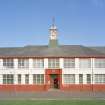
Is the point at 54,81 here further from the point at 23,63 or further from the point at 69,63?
the point at 23,63

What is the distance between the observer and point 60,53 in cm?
5016

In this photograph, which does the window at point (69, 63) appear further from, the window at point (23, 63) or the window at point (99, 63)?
the window at point (23, 63)

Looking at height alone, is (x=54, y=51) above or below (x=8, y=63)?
above

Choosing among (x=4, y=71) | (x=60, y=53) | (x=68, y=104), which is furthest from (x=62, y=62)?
(x=68, y=104)

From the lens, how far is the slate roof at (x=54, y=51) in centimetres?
4925

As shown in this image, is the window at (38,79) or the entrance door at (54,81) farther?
the entrance door at (54,81)

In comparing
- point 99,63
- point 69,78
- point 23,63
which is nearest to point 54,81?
point 69,78

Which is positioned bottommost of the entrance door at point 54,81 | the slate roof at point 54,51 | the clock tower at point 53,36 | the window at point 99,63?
the entrance door at point 54,81

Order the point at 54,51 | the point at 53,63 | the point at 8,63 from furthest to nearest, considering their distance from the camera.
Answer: the point at 54,51 → the point at 8,63 → the point at 53,63

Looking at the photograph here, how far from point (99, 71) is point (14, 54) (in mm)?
13274

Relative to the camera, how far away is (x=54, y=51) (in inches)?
2021

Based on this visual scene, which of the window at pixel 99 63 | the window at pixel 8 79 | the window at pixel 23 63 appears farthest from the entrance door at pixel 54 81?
the window at pixel 99 63

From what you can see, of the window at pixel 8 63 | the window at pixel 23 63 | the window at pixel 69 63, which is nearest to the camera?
the window at pixel 69 63

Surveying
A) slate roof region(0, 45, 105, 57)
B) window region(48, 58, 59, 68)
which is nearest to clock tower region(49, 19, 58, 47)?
slate roof region(0, 45, 105, 57)
